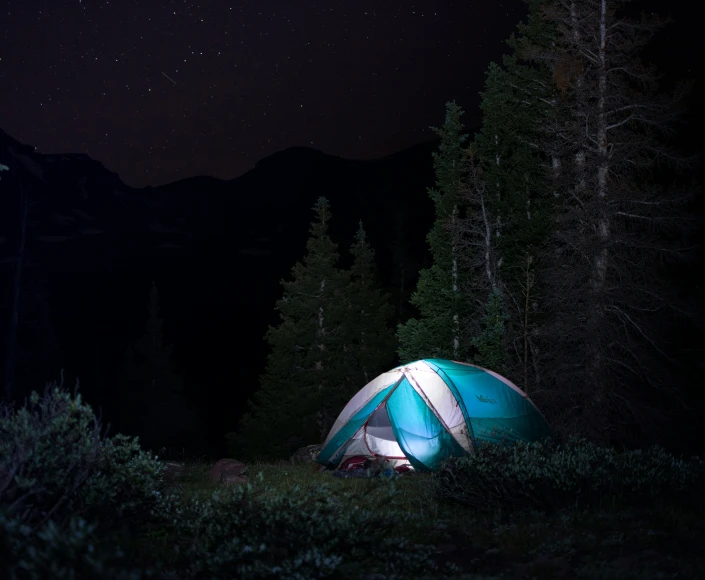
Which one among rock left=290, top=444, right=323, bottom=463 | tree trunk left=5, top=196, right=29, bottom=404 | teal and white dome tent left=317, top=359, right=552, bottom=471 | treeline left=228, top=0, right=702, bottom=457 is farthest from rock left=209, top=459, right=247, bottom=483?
tree trunk left=5, top=196, right=29, bottom=404

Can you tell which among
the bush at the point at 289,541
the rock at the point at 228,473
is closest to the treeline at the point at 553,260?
the rock at the point at 228,473

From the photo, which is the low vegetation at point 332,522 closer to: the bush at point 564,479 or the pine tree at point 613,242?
the bush at point 564,479

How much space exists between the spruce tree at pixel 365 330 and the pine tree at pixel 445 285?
24.8ft

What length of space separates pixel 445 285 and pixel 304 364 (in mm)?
9065

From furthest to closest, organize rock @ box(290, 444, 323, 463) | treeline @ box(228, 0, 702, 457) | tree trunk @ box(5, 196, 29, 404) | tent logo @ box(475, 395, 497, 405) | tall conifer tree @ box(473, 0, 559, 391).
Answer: tree trunk @ box(5, 196, 29, 404), tall conifer tree @ box(473, 0, 559, 391), rock @ box(290, 444, 323, 463), treeline @ box(228, 0, 702, 457), tent logo @ box(475, 395, 497, 405)

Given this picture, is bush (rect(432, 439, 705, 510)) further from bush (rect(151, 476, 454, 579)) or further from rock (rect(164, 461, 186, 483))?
rock (rect(164, 461, 186, 483))

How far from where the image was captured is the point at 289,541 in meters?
5.52

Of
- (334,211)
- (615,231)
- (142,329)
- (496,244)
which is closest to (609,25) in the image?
(615,231)

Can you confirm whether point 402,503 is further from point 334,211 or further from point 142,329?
point 334,211

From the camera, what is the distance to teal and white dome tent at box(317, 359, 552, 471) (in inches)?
504

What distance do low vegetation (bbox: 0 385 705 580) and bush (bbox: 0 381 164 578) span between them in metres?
0.02

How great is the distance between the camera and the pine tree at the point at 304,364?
93.0 ft

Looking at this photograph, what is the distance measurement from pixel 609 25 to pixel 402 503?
12877 millimetres

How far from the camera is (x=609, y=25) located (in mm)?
16047
